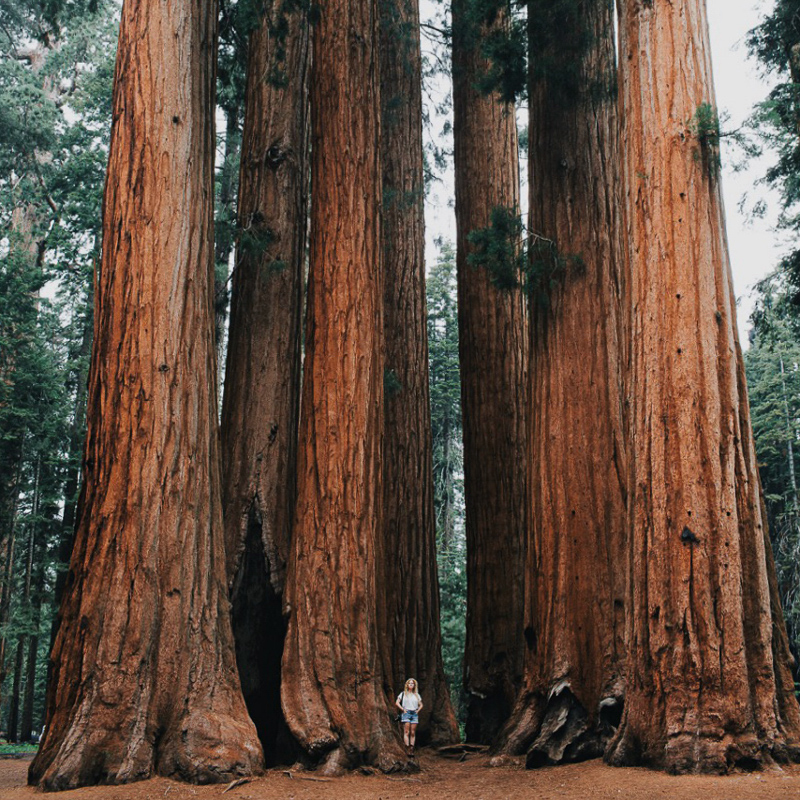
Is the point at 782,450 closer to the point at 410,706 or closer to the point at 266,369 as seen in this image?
the point at 410,706

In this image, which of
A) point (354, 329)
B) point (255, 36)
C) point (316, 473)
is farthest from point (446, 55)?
point (316, 473)

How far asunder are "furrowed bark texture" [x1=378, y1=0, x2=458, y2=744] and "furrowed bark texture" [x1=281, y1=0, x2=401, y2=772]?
129 centimetres

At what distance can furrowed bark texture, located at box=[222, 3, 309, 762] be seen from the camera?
794 cm

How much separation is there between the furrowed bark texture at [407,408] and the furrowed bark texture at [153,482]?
105 inches

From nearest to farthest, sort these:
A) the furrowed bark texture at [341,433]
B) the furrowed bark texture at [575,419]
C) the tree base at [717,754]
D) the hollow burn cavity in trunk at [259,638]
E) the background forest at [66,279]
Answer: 1. the tree base at [717,754]
2. the furrowed bark texture at [341,433]
3. the furrowed bark texture at [575,419]
4. the hollow burn cavity in trunk at [259,638]
5. the background forest at [66,279]

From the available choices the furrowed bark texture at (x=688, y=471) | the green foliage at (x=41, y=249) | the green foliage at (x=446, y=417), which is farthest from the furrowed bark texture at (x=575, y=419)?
the green foliage at (x=446, y=417)

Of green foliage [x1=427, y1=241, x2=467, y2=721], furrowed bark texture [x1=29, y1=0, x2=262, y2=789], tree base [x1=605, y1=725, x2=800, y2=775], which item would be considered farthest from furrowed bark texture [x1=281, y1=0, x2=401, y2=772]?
green foliage [x1=427, y1=241, x2=467, y2=721]

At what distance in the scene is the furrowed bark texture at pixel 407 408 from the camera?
9984 mm

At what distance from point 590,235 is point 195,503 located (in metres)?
4.74

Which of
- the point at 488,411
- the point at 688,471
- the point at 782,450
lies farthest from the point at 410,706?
the point at 782,450

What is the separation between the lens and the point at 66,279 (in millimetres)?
20828

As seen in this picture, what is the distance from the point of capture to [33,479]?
19.0 meters

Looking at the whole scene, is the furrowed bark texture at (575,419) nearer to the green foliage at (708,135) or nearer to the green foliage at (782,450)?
the green foliage at (708,135)

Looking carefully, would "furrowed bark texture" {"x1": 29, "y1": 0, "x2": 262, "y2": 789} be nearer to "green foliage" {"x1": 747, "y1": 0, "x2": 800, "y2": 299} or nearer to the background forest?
the background forest
